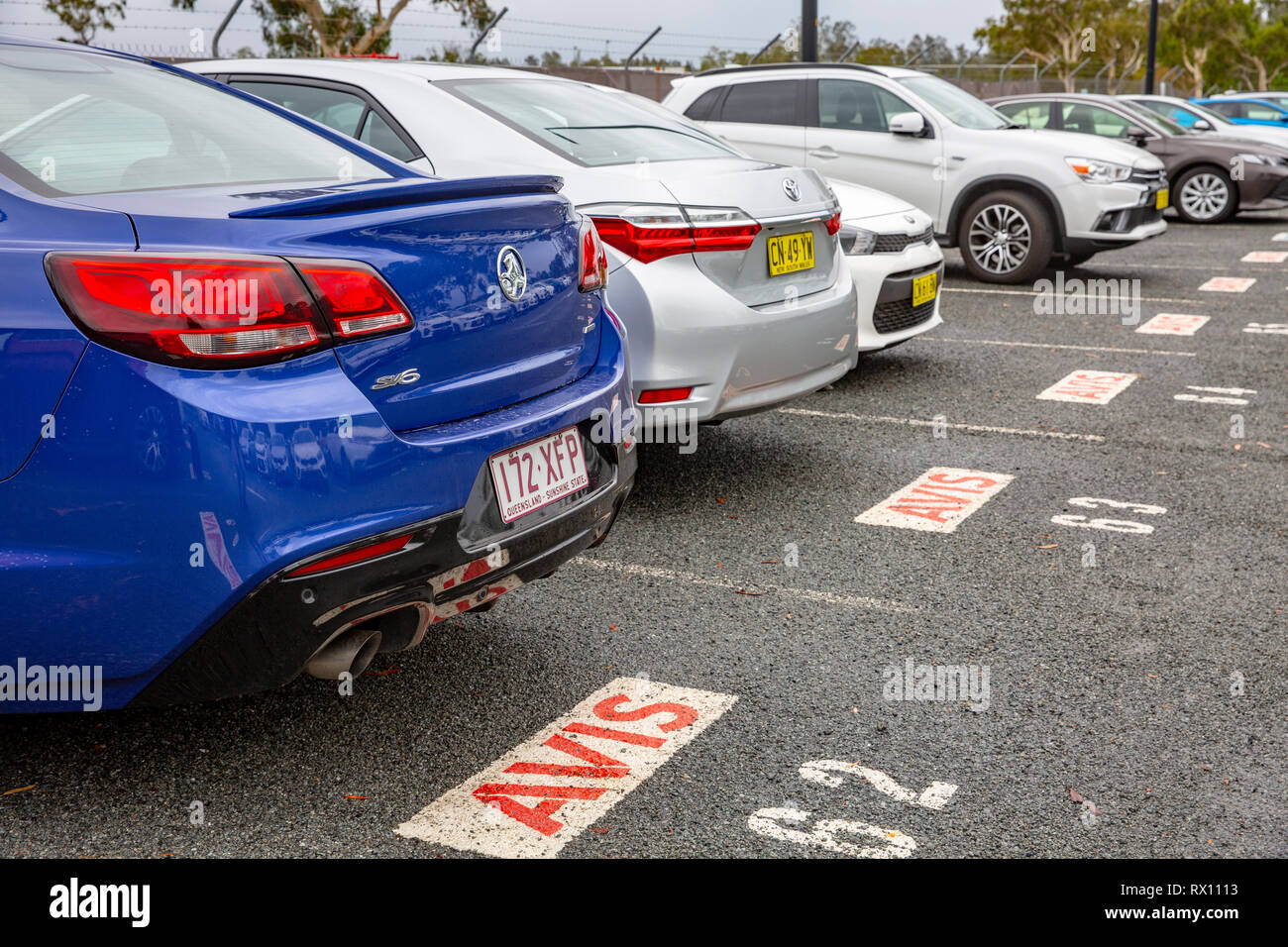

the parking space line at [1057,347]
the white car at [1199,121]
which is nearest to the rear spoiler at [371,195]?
the parking space line at [1057,347]

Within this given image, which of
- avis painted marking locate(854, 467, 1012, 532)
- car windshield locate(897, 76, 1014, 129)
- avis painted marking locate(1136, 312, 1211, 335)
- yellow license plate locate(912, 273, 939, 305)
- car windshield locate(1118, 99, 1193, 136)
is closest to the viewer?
avis painted marking locate(854, 467, 1012, 532)

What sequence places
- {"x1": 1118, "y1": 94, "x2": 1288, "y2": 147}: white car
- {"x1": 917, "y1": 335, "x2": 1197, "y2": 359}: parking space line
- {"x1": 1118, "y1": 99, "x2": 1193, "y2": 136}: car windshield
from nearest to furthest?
{"x1": 917, "y1": 335, "x2": 1197, "y2": 359}: parking space line
{"x1": 1118, "y1": 99, "x2": 1193, "y2": 136}: car windshield
{"x1": 1118, "y1": 94, "x2": 1288, "y2": 147}: white car

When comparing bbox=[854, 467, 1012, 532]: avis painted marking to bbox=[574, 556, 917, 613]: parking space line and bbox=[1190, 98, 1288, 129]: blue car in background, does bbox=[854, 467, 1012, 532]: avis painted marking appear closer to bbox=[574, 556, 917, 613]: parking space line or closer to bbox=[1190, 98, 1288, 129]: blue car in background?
bbox=[574, 556, 917, 613]: parking space line

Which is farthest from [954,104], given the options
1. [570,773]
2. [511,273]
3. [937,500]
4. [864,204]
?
[570,773]

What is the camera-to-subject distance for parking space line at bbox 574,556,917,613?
401cm

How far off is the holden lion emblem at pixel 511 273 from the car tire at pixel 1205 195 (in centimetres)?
1538

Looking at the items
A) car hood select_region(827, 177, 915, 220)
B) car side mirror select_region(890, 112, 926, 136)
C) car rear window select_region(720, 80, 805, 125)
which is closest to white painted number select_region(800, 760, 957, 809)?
car hood select_region(827, 177, 915, 220)

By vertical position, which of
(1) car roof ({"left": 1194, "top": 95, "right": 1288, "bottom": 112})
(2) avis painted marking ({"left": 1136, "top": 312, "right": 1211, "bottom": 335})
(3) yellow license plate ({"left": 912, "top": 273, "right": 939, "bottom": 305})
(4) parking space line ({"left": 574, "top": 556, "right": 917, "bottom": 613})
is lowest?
(4) parking space line ({"left": 574, "top": 556, "right": 917, "bottom": 613})

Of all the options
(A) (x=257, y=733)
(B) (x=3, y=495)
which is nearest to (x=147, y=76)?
(B) (x=3, y=495)

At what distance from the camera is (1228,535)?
465 cm

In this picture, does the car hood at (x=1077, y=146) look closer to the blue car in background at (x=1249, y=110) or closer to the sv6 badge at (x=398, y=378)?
the sv6 badge at (x=398, y=378)

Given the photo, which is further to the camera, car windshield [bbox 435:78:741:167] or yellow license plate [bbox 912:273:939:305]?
yellow license plate [bbox 912:273:939:305]

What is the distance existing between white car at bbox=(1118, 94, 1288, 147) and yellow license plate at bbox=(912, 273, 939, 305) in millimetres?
11411

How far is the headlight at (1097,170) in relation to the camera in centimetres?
1077
